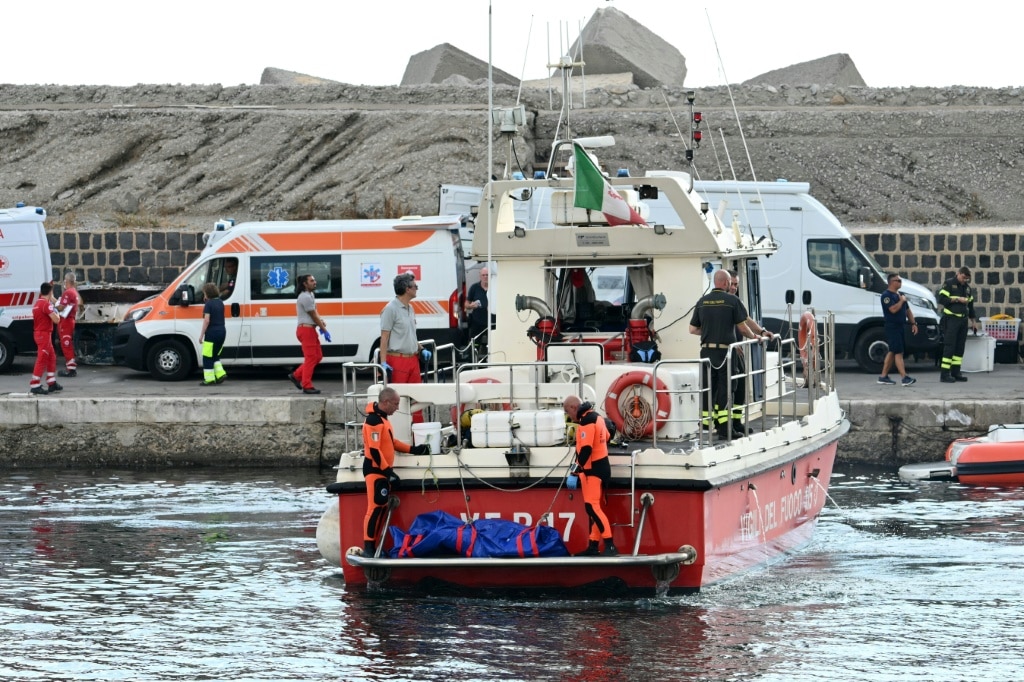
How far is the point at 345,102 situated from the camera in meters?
35.5

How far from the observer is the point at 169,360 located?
2014 centimetres

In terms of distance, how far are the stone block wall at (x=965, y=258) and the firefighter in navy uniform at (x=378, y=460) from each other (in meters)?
→ 15.1

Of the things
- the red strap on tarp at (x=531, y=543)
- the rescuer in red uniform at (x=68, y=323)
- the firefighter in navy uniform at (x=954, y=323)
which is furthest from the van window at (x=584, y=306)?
the rescuer in red uniform at (x=68, y=323)

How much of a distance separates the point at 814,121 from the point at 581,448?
957 inches

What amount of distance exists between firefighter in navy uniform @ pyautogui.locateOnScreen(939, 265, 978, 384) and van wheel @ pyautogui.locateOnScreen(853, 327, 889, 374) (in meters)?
1.22

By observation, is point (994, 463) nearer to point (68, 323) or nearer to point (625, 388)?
point (625, 388)

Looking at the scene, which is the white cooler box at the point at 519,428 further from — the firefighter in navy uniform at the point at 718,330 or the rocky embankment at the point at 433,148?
the rocky embankment at the point at 433,148

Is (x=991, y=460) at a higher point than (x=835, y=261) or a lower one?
lower

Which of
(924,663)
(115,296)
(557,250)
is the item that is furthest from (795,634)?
(115,296)

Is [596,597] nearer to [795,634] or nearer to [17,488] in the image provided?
[795,634]

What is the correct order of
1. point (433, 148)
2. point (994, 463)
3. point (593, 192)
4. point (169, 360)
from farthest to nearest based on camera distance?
point (433, 148)
point (169, 360)
point (994, 463)
point (593, 192)

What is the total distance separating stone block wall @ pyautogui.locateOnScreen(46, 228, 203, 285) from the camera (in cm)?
2444

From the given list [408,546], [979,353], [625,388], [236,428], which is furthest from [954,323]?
[408,546]

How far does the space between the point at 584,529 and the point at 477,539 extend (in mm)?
691
